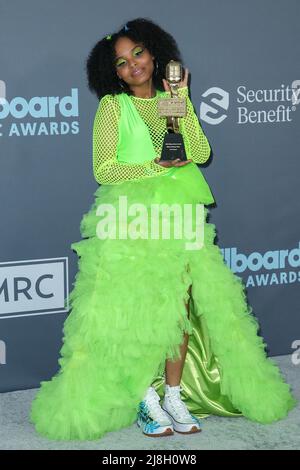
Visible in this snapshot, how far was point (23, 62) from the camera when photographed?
3.46m

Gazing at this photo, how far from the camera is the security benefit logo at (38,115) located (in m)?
3.47

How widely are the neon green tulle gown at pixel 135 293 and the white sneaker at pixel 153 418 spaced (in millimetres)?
51

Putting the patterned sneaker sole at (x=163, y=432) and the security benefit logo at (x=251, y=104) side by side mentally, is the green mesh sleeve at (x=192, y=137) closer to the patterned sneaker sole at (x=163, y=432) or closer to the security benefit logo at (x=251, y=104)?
the security benefit logo at (x=251, y=104)

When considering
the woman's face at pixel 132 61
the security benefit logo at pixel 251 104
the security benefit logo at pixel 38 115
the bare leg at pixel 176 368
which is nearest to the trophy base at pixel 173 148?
the woman's face at pixel 132 61

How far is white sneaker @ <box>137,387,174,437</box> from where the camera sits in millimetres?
3170

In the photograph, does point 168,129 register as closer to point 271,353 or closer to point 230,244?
A: point 230,244

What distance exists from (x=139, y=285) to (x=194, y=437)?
68 centimetres

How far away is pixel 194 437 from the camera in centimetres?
319

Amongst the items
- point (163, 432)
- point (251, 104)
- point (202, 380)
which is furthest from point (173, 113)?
point (163, 432)

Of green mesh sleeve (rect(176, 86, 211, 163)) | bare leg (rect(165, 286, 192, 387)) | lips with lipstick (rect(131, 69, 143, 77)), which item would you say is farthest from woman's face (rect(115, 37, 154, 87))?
bare leg (rect(165, 286, 192, 387))

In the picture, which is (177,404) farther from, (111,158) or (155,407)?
(111,158)

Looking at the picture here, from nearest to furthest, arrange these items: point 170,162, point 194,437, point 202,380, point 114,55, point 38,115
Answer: point 170,162, point 114,55, point 194,437, point 202,380, point 38,115

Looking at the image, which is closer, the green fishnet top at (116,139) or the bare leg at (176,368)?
the green fishnet top at (116,139)
